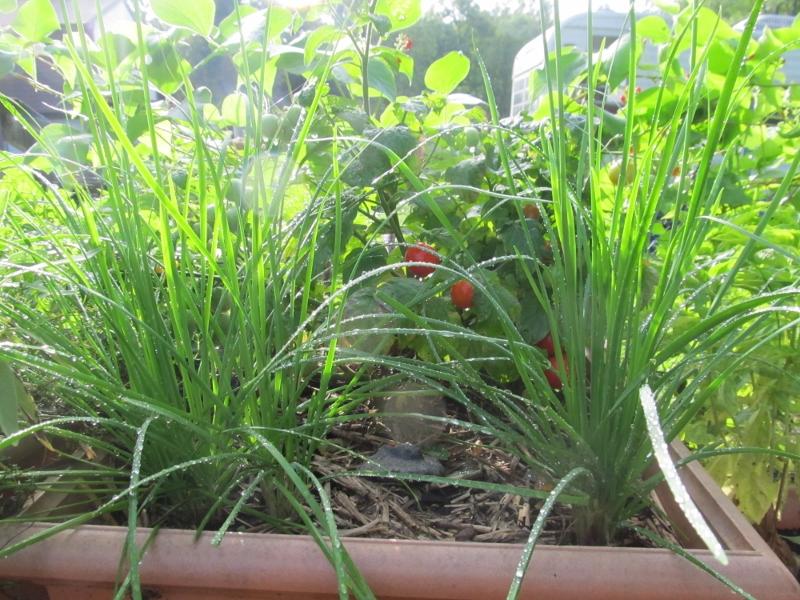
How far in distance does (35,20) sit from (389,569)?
0.68 m

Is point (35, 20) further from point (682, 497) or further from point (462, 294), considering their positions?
point (682, 497)

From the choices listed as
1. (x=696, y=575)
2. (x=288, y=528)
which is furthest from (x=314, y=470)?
(x=696, y=575)

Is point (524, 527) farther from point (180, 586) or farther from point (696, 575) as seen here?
point (180, 586)

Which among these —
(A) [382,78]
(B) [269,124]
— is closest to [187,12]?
(B) [269,124]

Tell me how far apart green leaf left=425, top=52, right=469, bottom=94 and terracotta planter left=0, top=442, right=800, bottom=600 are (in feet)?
2.13

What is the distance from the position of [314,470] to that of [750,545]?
385 mm

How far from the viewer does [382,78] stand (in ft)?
2.48

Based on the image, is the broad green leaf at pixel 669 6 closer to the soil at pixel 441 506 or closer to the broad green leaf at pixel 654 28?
the broad green leaf at pixel 654 28

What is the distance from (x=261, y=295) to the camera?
509 millimetres

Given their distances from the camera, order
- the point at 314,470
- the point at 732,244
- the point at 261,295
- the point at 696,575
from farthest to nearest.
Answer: the point at 732,244 < the point at 314,470 < the point at 261,295 < the point at 696,575

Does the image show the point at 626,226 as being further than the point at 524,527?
No

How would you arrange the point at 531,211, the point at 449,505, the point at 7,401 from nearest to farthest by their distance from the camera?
1. the point at 7,401
2. the point at 449,505
3. the point at 531,211

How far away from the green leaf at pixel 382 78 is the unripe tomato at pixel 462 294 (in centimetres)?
24

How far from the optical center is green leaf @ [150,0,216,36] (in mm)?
615
